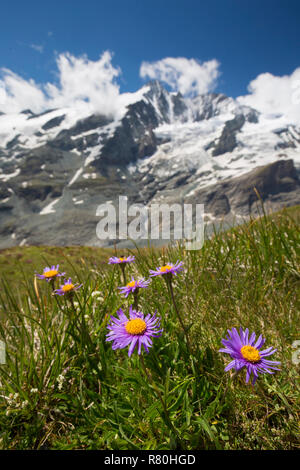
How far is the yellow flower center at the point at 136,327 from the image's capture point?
1.73 metres

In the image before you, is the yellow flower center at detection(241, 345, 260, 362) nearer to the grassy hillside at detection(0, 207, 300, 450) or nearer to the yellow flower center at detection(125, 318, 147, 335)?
the grassy hillside at detection(0, 207, 300, 450)

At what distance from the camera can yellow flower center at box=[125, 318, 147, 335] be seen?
1.73 metres

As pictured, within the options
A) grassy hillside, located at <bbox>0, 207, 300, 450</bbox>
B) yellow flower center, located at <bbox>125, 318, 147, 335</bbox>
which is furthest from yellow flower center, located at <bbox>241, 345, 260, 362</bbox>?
yellow flower center, located at <bbox>125, 318, 147, 335</bbox>

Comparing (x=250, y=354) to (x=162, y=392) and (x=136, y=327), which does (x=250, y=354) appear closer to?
(x=136, y=327)

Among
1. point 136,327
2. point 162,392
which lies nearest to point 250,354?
point 136,327

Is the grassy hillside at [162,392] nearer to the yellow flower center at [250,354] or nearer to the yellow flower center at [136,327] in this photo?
the yellow flower center at [250,354]

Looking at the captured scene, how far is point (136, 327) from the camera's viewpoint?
1737mm

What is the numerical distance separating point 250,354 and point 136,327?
0.73 m

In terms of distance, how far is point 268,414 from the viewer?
73.8 inches
